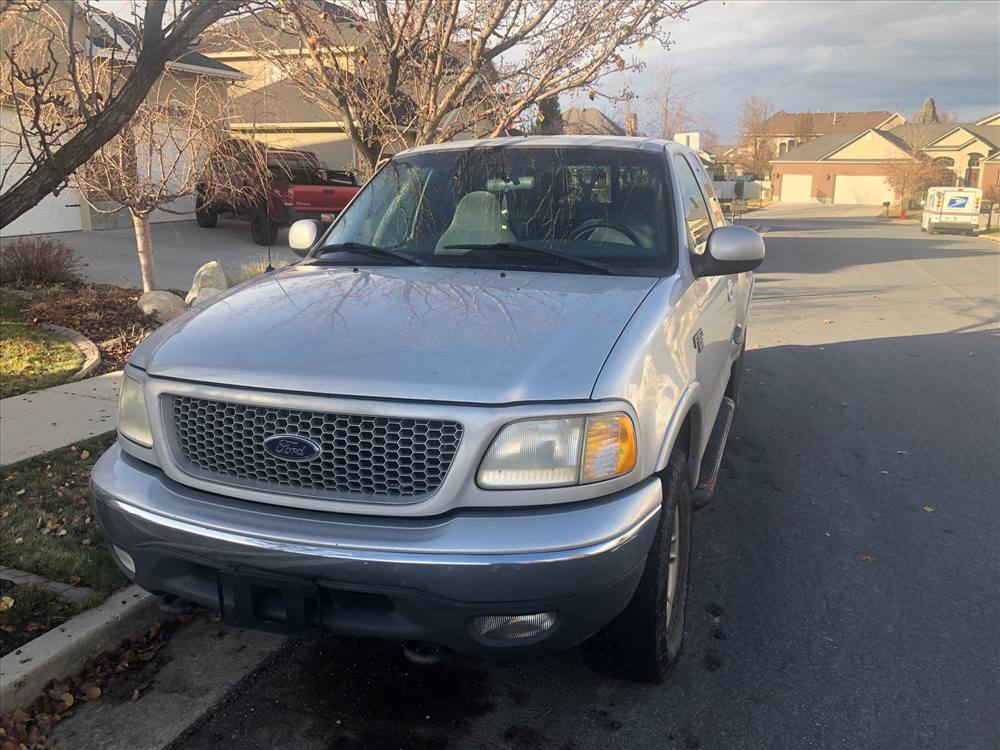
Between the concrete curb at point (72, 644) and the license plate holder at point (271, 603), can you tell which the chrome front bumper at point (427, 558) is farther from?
the concrete curb at point (72, 644)

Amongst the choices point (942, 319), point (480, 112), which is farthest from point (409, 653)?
point (942, 319)

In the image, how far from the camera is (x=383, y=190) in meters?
4.32

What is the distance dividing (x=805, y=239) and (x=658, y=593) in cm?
2773

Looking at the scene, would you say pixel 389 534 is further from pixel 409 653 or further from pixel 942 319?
pixel 942 319

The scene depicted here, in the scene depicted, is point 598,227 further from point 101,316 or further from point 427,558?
point 101,316

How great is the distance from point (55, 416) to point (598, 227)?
4.11 metres

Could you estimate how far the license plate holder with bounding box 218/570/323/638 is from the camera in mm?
2504

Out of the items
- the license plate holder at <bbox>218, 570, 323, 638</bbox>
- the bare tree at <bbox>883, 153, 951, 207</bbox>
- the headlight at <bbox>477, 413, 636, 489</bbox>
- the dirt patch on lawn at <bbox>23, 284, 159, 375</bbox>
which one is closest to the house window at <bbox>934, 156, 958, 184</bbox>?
the bare tree at <bbox>883, 153, 951, 207</bbox>

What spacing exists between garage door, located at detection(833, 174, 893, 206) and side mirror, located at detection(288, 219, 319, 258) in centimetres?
7214

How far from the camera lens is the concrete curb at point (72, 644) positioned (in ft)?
9.73

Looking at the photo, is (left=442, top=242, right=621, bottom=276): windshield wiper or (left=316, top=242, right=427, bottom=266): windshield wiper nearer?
(left=442, top=242, right=621, bottom=276): windshield wiper

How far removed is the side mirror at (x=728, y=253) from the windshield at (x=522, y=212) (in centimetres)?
18

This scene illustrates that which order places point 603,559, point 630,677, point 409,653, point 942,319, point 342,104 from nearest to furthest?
point 603,559, point 409,653, point 630,677, point 342,104, point 942,319

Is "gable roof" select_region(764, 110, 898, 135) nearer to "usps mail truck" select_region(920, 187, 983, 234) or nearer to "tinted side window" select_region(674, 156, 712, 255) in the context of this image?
"usps mail truck" select_region(920, 187, 983, 234)
